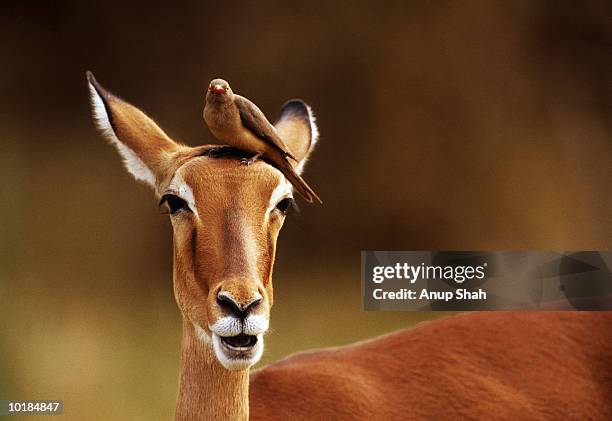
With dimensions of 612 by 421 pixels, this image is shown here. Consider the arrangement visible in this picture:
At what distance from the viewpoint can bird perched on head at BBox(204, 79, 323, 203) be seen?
315 cm

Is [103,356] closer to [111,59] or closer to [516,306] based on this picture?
[111,59]

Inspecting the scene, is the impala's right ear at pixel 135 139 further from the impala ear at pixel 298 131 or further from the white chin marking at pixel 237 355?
the white chin marking at pixel 237 355

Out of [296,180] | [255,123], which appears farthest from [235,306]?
[255,123]

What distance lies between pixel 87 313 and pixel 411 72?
7.30 feet

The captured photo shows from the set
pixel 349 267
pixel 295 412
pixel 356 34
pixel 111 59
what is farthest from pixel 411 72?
pixel 295 412

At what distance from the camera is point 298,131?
3.84m

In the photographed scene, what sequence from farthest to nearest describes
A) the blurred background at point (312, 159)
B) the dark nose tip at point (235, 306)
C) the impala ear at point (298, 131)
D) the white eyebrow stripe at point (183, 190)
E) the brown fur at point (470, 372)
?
the blurred background at point (312, 159), the brown fur at point (470, 372), the impala ear at point (298, 131), the white eyebrow stripe at point (183, 190), the dark nose tip at point (235, 306)

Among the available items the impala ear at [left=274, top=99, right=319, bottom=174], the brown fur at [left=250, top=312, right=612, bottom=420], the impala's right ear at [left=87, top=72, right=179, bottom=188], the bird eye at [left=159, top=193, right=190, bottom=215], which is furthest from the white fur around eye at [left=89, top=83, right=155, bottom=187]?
the brown fur at [left=250, top=312, right=612, bottom=420]

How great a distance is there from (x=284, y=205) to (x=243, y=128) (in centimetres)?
33

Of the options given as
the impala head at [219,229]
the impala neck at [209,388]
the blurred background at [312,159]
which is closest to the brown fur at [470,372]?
the blurred background at [312,159]

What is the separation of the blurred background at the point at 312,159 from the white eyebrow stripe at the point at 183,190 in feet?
4.59

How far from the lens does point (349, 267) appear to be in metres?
4.73

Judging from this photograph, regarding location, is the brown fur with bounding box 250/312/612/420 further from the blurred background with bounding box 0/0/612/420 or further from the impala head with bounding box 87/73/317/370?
the impala head with bounding box 87/73/317/370

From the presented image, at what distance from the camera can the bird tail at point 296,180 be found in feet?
10.6
